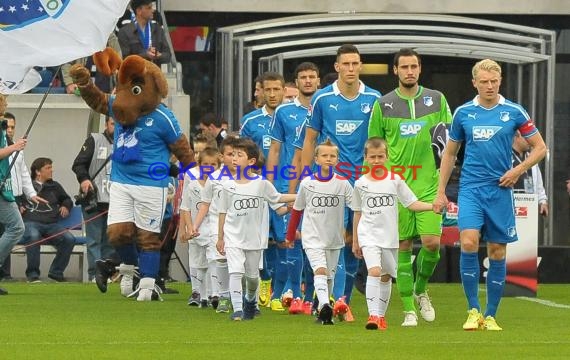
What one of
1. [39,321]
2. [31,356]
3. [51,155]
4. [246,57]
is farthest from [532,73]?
[31,356]

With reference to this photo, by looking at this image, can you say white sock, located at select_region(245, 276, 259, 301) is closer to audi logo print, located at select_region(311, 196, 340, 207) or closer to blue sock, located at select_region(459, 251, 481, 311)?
audi logo print, located at select_region(311, 196, 340, 207)

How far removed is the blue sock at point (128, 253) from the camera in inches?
690

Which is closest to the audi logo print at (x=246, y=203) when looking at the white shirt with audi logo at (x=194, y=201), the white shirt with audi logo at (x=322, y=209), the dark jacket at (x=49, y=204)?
the white shirt with audi logo at (x=322, y=209)

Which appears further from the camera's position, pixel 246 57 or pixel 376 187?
pixel 246 57

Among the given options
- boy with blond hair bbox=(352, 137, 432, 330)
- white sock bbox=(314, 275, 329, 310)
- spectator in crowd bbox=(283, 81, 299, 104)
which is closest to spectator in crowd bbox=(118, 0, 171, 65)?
spectator in crowd bbox=(283, 81, 299, 104)

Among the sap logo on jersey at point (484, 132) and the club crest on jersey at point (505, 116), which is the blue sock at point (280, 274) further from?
the club crest on jersey at point (505, 116)

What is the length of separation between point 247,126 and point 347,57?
2559 mm

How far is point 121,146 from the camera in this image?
16.9 metres

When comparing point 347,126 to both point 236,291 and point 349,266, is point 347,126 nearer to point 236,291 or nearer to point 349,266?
point 349,266

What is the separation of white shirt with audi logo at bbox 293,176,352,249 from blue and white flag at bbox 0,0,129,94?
3.07 metres

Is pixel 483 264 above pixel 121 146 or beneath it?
beneath

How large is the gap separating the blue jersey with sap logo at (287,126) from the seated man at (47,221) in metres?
6.20

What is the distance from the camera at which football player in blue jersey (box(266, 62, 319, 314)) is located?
16.0 metres

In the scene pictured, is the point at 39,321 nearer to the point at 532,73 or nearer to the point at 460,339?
the point at 460,339
